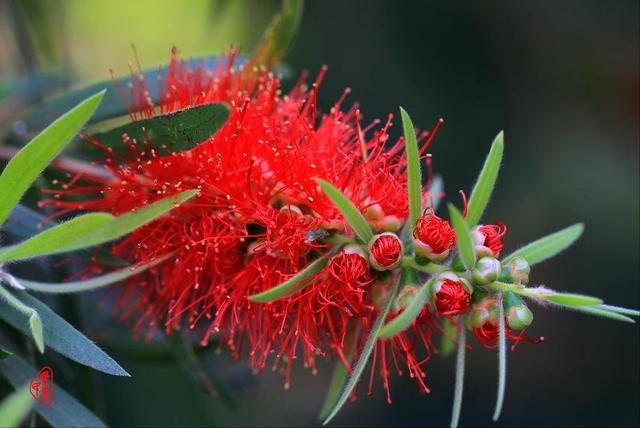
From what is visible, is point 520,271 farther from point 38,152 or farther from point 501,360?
point 38,152

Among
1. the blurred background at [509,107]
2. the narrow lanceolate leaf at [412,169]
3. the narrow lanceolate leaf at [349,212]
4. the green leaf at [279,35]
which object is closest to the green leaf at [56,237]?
the narrow lanceolate leaf at [349,212]

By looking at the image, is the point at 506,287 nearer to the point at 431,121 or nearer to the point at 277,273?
the point at 277,273

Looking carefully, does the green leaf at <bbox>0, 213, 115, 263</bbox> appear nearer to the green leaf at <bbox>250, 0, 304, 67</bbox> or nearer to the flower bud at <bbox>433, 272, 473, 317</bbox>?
the flower bud at <bbox>433, 272, 473, 317</bbox>

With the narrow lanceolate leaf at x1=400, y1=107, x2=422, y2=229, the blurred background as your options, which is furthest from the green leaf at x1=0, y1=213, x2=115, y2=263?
the blurred background

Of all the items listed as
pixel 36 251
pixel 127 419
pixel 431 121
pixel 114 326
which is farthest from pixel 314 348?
pixel 431 121

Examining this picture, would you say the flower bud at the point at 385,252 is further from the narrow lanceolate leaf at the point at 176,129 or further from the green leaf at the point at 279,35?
the green leaf at the point at 279,35

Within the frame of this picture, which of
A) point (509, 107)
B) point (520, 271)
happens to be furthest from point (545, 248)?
point (509, 107)

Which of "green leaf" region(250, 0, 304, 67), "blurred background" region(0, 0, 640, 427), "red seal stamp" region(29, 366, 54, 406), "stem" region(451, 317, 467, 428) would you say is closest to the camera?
"stem" region(451, 317, 467, 428)
